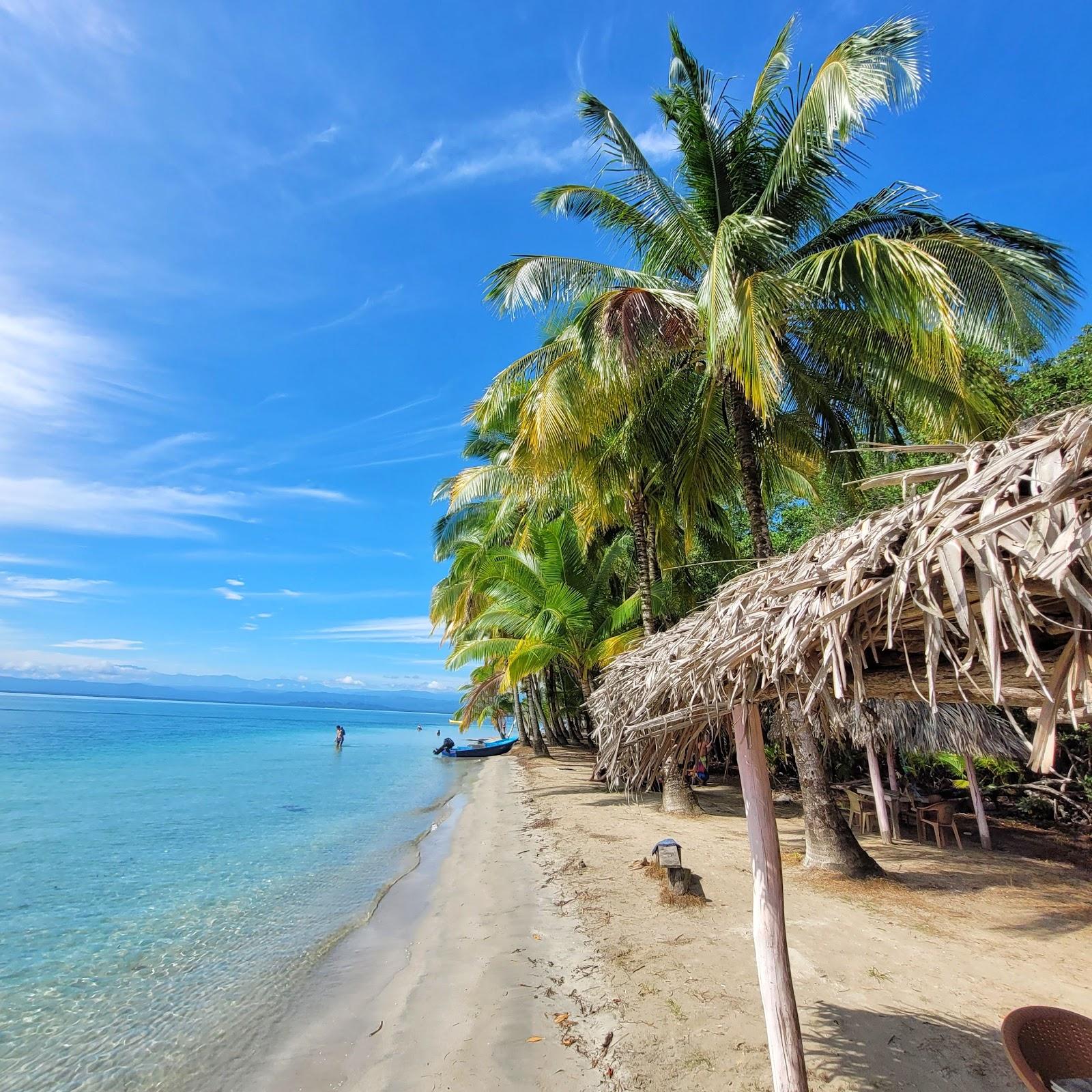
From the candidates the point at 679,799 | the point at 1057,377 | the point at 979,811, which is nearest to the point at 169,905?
the point at 679,799

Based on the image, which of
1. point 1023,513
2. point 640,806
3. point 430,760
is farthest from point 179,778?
point 1023,513

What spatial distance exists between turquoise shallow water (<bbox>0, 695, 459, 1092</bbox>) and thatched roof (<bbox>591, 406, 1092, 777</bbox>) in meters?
4.61

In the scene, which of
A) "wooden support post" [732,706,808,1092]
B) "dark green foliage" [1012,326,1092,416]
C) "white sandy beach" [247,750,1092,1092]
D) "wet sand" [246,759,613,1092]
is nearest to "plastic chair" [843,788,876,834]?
"white sandy beach" [247,750,1092,1092]

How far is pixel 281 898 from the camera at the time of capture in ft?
26.9

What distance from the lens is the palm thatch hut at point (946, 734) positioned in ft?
25.1

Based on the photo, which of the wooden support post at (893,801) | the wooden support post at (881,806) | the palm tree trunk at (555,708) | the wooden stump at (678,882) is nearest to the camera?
the wooden stump at (678,882)

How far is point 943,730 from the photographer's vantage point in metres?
7.89

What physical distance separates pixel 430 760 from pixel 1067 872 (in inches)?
1025

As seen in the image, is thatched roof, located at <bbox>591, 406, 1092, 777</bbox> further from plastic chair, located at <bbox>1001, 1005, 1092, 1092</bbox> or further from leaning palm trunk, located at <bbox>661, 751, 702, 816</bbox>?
leaning palm trunk, located at <bbox>661, 751, 702, 816</bbox>

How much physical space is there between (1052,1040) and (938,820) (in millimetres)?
6900

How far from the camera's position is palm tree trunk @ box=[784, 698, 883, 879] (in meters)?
6.80

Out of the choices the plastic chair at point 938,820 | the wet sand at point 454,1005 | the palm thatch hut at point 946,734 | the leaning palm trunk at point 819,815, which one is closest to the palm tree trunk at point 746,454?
the leaning palm trunk at point 819,815

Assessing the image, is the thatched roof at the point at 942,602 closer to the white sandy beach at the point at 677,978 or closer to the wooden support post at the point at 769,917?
the wooden support post at the point at 769,917

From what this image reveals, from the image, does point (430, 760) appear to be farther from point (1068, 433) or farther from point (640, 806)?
point (1068, 433)
